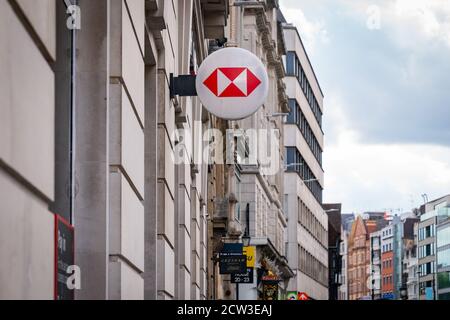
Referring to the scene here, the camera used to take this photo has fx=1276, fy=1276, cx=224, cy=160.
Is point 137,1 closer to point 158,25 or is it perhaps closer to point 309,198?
point 158,25

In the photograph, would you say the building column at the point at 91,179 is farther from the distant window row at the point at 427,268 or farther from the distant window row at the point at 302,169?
the distant window row at the point at 427,268

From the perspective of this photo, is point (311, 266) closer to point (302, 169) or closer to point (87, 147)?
point (302, 169)

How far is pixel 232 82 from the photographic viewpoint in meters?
14.5

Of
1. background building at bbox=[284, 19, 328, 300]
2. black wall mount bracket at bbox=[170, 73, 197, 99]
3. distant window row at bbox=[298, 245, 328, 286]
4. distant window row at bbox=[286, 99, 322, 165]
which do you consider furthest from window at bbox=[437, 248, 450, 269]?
black wall mount bracket at bbox=[170, 73, 197, 99]

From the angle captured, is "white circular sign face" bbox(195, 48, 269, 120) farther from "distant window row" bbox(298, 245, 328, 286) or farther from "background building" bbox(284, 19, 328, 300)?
"distant window row" bbox(298, 245, 328, 286)

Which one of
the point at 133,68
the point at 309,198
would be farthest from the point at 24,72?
the point at 309,198

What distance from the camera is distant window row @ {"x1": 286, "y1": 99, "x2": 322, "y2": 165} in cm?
10200

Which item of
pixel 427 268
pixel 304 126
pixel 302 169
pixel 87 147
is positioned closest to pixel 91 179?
pixel 87 147

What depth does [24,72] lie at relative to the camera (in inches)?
240

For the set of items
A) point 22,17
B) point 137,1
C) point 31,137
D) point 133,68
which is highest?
point 137,1

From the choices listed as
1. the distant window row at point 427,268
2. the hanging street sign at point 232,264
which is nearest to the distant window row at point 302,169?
the distant window row at point 427,268

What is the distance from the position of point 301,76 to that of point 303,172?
28.8 feet

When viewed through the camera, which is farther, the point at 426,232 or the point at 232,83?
the point at 426,232

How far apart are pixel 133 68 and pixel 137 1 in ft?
3.30
